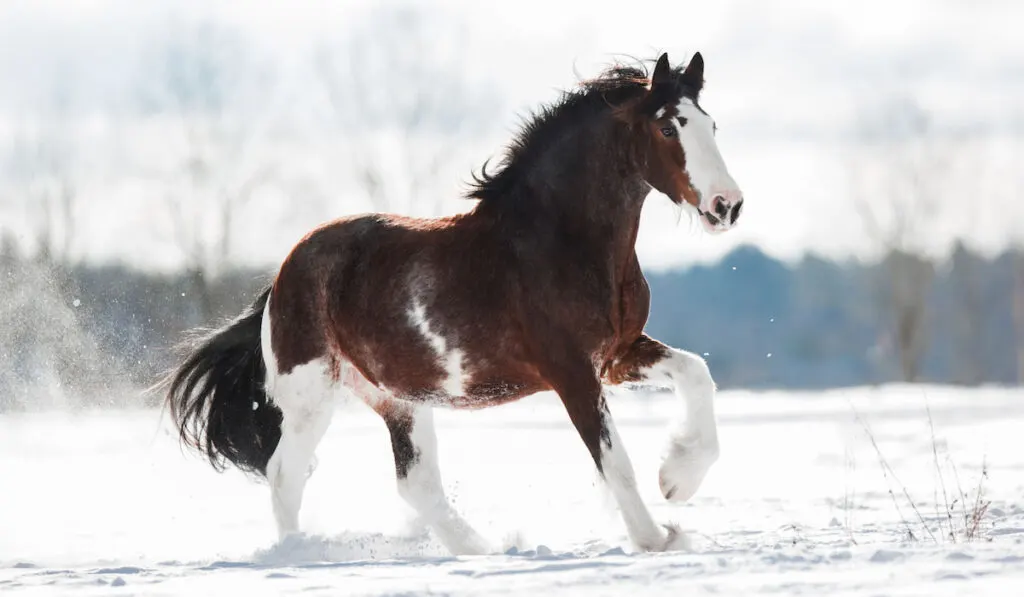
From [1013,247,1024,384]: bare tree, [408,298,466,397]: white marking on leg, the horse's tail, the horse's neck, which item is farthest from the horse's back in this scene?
[1013,247,1024,384]: bare tree

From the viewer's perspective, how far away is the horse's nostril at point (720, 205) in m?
5.25

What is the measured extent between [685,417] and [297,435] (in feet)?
7.33

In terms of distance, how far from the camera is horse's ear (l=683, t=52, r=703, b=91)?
18.8 feet

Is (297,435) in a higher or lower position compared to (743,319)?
lower

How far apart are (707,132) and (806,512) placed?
357 cm

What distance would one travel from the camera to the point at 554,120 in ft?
19.6

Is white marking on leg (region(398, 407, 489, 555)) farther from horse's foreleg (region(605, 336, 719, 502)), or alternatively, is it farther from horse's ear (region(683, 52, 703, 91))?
horse's ear (region(683, 52, 703, 91))

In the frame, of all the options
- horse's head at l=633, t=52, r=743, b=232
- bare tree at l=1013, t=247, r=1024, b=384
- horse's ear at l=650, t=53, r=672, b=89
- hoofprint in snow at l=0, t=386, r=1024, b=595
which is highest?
bare tree at l=1013, t=247, r=1024, b=384

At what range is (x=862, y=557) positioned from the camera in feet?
14.1

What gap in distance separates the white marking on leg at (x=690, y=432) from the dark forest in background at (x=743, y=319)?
1667 mm

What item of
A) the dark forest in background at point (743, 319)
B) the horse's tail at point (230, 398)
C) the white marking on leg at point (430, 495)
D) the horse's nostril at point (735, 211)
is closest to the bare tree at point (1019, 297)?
the dark forest in background at point (743, 319)

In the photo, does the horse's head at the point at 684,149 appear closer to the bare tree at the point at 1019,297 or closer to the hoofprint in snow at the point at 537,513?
the hoofprint in snow at the point at 537,513

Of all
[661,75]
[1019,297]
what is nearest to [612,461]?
[661,75]

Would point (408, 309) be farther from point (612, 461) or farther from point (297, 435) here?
point (612, 461)
